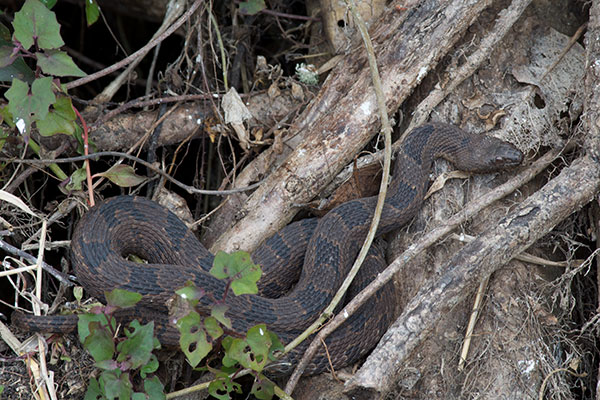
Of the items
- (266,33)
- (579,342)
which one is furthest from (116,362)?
(266,33)

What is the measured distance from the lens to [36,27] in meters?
3.61

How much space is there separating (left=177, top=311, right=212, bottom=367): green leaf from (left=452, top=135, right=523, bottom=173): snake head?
2.41m

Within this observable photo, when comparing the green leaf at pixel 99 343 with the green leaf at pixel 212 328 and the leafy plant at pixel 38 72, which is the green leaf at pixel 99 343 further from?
the leafy plant at pixel 38 72

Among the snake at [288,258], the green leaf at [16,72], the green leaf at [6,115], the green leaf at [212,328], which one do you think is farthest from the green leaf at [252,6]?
the green leaf at [212,328]

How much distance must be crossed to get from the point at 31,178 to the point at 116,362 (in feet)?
6.81

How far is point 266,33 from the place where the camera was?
573cm

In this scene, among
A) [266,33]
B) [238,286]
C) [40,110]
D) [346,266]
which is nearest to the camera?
[238,286]

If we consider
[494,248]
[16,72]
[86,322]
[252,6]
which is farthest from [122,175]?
[494,248]

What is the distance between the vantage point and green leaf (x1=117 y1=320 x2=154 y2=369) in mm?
3369

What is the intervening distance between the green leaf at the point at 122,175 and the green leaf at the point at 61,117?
17.0 inches

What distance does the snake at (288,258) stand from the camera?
4.00 meters

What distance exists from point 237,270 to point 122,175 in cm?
157

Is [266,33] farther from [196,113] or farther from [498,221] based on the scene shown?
[498,221]

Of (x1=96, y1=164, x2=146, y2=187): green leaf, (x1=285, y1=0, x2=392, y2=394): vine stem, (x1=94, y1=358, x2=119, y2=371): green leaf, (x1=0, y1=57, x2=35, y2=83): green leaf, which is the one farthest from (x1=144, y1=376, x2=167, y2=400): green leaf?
(x1=0, y1=57, x2=35, y2=83): green leaf
